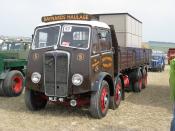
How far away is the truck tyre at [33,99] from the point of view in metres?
9.97

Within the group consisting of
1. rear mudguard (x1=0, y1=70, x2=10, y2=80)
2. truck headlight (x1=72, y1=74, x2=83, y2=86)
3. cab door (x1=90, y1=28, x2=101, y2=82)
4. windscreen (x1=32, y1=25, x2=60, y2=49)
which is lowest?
rear mudguard (x1=0, y1=70, x2=10, y2=80)

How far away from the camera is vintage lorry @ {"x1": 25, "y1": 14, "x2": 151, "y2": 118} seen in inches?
357

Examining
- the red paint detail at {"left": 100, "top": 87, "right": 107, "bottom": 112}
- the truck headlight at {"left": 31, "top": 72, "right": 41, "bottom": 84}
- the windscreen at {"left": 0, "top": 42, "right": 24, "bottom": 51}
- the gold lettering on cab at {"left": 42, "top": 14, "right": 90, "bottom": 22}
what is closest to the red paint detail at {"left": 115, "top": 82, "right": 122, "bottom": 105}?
the red paint detail at {"left": 100, "top": 87, "right": 107, "bottom": 112}

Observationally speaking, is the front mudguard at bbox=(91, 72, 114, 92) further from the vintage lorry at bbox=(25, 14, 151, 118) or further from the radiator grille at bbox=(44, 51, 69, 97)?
the radiator grille at bbox=(44, 51, 69, 97)

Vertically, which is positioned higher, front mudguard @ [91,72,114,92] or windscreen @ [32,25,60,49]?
windscreen @ [32,25,60,49]

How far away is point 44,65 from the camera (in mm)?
9297

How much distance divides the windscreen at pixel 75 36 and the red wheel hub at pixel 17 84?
164 inches

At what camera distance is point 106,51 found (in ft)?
33.3

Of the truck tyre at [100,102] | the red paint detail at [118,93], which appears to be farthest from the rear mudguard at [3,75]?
the truck tyre at [100,102]

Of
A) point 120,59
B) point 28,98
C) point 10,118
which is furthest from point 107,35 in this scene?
point 10,118

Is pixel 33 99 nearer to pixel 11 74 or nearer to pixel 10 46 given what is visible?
pixel 11 74

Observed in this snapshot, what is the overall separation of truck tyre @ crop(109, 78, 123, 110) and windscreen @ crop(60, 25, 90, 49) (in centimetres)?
185

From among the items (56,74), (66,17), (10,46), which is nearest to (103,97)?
(56,74)

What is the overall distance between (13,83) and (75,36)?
428cm
